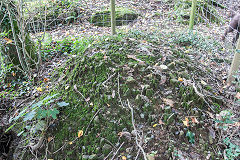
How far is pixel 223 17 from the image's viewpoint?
18.8 feet

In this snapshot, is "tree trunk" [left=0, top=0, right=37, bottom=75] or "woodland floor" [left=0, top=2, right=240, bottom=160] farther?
"tree trunk" [left=0, top=0, right=37, bottom=75]

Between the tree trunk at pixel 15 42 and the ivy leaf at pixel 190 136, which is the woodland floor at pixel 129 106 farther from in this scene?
the tree trunk at pixel 15 42

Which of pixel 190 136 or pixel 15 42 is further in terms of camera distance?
pixel 15 42

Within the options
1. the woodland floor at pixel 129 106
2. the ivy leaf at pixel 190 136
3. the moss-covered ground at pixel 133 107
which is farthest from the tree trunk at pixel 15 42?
the ivy leaf at pixel 190 136

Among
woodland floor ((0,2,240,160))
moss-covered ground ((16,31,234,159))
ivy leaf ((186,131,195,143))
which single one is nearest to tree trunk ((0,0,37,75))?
woodland floor ((0,2,240,160))

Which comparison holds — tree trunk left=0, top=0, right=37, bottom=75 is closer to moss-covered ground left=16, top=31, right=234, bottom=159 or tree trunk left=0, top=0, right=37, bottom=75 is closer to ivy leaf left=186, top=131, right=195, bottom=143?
moss-covered ground left=16, top=31, right=234, bottom=159

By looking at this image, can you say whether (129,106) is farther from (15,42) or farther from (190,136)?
(15,42)

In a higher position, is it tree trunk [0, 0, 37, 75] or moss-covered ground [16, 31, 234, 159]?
tree trunk [0, 0, 37, 75]

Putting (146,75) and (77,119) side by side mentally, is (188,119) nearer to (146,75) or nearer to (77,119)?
(146,75)

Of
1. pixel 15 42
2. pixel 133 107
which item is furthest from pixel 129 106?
pixel 15 42

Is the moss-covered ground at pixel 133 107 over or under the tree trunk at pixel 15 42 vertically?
under

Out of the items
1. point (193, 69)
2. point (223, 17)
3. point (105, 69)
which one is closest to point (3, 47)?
point (105, 69)

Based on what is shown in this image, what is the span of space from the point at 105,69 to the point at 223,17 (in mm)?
5033

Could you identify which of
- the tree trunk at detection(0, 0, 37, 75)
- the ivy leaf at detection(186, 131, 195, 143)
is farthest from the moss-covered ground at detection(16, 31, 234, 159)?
the tree trunk at detection(0, 0, 37, 75)
